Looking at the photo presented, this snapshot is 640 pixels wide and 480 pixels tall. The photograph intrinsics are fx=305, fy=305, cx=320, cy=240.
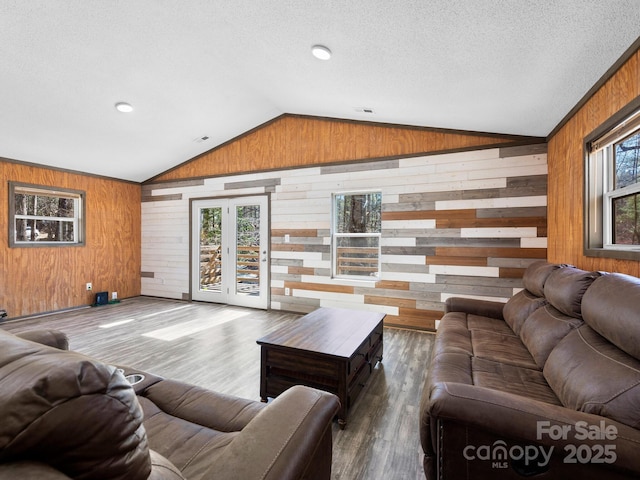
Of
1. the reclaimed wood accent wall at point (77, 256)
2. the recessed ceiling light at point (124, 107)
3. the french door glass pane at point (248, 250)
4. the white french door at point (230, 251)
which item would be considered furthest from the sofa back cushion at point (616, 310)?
the reclaimed wood accent wall at point (77, 256)

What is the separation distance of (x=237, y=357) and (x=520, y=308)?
2609 mm

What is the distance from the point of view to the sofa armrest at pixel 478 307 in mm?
2883

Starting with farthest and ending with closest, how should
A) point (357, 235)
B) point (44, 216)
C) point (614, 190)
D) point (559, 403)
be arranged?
point (44, 216)
point (357, 235)
point (614, 190)
point (559, 403)

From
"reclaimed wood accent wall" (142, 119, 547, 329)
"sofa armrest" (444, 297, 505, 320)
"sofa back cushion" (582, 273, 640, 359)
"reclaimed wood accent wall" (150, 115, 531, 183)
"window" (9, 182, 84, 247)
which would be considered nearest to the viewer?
"sofa back cushion" (582, 273, 640, 359)

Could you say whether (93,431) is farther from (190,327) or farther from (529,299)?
(190,327)

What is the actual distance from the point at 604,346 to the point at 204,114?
4687 mm

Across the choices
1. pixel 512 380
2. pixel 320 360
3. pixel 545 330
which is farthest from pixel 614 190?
pixel 320 360

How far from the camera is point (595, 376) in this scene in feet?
4.15

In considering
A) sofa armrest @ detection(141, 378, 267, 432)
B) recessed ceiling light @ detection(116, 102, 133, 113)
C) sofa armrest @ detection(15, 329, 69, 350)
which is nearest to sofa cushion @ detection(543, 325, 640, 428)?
sofa armrest @ detection(141, 378, 267, 432)

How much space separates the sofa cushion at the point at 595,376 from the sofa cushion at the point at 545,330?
Answer: 95mm

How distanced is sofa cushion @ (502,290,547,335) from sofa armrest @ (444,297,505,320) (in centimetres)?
14

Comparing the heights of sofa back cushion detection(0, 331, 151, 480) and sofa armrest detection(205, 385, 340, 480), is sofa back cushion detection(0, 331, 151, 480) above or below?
above

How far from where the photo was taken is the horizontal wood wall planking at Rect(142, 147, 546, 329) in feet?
11.8

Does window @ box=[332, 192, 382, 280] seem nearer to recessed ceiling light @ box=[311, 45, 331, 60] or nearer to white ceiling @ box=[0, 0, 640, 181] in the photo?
white ceiling @ box=[0, 0, 640, 181]
